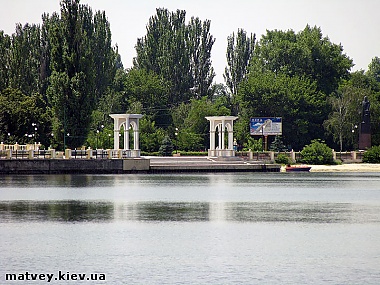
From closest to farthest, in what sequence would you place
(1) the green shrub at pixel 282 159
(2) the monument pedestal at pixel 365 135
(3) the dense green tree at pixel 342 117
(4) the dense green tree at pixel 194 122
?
(1) the green shrub at pixel 282 159 → (2) the monument pedestal at pixel 365 135 → (3) the dense green tree at pixel 342 117 → (4) the dense green tree at pixel 194 122

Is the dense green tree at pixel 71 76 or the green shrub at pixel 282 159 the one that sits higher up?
the dense green tree at pixel 71 76

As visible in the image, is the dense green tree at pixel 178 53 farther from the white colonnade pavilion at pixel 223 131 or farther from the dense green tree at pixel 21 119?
the dense green tree at pixel 21 119

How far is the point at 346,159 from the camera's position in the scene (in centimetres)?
10756

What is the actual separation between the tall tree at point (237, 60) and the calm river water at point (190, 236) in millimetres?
61174

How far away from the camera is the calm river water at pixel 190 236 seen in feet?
96.9

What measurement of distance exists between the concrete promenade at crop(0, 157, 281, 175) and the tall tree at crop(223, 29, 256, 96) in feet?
90.3

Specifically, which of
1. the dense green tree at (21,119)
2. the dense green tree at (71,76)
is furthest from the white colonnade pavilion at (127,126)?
the dense green tree at (21,119)

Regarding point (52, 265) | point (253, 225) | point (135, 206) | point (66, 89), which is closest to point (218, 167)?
point (66, 89)

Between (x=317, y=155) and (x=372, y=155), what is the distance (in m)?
6.31

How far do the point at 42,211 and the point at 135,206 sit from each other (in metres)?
6.22

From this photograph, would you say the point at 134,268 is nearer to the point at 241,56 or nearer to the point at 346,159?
the point at 346,159

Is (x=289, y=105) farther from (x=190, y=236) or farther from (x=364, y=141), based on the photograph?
(x=190, y=236)

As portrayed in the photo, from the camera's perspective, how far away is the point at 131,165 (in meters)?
92.0

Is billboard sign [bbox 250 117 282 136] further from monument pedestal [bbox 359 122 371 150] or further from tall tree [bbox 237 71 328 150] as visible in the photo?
monument pedestal [bbox 359 122 371 150]
